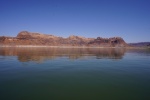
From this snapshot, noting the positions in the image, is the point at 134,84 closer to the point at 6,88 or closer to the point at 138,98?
the point at 138,98

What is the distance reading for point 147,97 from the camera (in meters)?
9.30

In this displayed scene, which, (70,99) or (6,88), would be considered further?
(6,88)

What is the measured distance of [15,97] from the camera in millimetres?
8961

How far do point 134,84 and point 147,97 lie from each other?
117 inches

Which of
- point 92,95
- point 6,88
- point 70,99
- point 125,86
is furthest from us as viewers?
point 125,86

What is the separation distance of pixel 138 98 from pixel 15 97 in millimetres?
7447

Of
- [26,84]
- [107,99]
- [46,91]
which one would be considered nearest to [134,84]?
[107,99]

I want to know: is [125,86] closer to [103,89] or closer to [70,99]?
[103,89]

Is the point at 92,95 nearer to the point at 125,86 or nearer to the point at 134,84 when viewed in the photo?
the point at 125,86

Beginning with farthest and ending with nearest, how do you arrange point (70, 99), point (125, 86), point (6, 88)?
point (125, 86), point (6, 88), point (70, 99)

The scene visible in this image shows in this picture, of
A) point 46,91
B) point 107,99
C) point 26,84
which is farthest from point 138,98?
point 26,84

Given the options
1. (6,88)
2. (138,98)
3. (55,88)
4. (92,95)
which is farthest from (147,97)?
(6,88)

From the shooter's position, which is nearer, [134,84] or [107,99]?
[107,99]

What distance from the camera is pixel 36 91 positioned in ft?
33.3
